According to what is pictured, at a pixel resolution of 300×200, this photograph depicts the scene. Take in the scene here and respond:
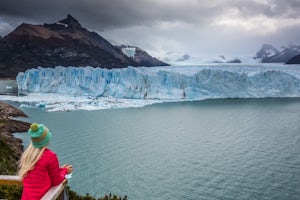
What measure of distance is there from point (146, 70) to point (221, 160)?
2456 centimetres

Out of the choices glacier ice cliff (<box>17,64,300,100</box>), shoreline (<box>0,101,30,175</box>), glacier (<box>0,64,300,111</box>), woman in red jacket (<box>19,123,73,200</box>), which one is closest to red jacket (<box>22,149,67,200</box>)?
woman in red jacket (<box>19,123,73,200</box>)

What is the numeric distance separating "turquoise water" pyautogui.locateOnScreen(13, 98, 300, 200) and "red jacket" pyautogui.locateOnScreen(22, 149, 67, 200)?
713 cm

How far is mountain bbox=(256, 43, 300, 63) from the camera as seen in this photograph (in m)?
85.6

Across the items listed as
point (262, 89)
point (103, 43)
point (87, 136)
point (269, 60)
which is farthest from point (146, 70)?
point (103, 43)

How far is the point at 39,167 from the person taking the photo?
7.72 feet

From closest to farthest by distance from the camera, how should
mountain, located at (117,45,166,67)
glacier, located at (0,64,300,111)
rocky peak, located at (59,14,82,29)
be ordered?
glacier, located at (0,64,300,111) < mountain, located at (117,45,166,67) < rocky peak, located at (59,14,82,29)

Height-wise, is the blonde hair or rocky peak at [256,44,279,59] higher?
rocky peak at [256,44,279,59]

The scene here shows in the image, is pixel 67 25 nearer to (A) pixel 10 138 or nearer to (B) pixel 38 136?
(A) pixel 10 138

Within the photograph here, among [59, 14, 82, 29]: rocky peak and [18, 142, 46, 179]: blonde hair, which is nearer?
[18, 142, 46, 179]: blonde hair

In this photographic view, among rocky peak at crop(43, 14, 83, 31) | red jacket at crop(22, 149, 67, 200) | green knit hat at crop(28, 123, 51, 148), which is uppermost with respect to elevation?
rocky peak at crop(43, 14, 83, 31)

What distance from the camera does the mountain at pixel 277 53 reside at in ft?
281

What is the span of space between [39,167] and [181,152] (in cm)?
1191

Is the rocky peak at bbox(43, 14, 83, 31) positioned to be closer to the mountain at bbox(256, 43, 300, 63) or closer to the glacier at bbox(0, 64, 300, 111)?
the mountain at bbox(256, 43, 300, 63)

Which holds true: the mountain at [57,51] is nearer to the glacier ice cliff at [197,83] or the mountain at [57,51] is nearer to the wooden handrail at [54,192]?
the glacier ice cliff at [197,83]
